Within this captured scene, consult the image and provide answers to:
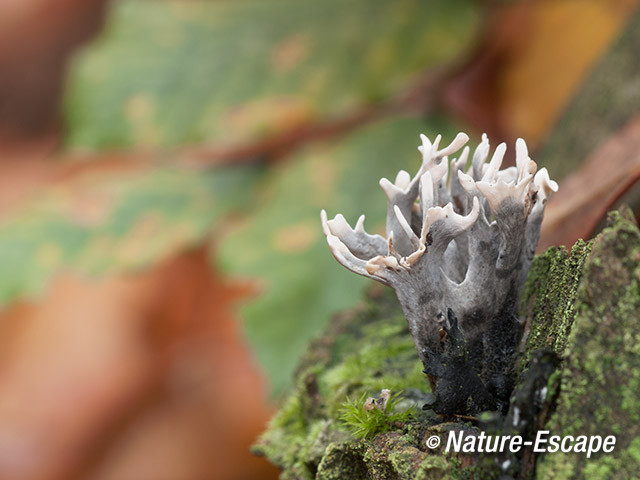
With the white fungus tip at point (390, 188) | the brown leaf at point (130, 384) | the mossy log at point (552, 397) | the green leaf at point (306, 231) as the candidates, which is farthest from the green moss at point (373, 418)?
the brown leaf at point (130, 384)

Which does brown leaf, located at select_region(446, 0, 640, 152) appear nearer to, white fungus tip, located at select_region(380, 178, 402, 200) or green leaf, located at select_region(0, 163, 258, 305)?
green leaf, located at select_region(0, 163, 258, 305)

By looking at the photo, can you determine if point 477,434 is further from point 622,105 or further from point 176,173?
point 176,173

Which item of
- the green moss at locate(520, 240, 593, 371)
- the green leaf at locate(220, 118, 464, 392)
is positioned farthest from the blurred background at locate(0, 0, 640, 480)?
the green moss at locate(520, 240, 593, 371)

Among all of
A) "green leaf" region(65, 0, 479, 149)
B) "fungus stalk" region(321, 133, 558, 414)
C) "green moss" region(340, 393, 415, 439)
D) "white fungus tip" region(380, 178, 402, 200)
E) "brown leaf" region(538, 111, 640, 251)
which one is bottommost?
"green moss" region(340, 393, 415, 439)

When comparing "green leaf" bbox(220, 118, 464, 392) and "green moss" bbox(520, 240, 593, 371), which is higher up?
"green leaf" bbox(220, 118, 464, 392)

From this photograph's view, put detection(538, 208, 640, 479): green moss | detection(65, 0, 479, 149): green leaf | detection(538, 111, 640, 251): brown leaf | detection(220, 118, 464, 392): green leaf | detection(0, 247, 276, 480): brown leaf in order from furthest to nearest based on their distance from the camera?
detection(0, 247, 276, 480): brown leaf → detection(65, 0, 479, 149): green leaf → detection(220, 118, 464, 392): green leaf → detection(538, 111, 640, 251): brown leaf → detection(538, 208, 640, 479): green moss

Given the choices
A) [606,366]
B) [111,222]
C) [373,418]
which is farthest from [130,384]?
[606,366]
